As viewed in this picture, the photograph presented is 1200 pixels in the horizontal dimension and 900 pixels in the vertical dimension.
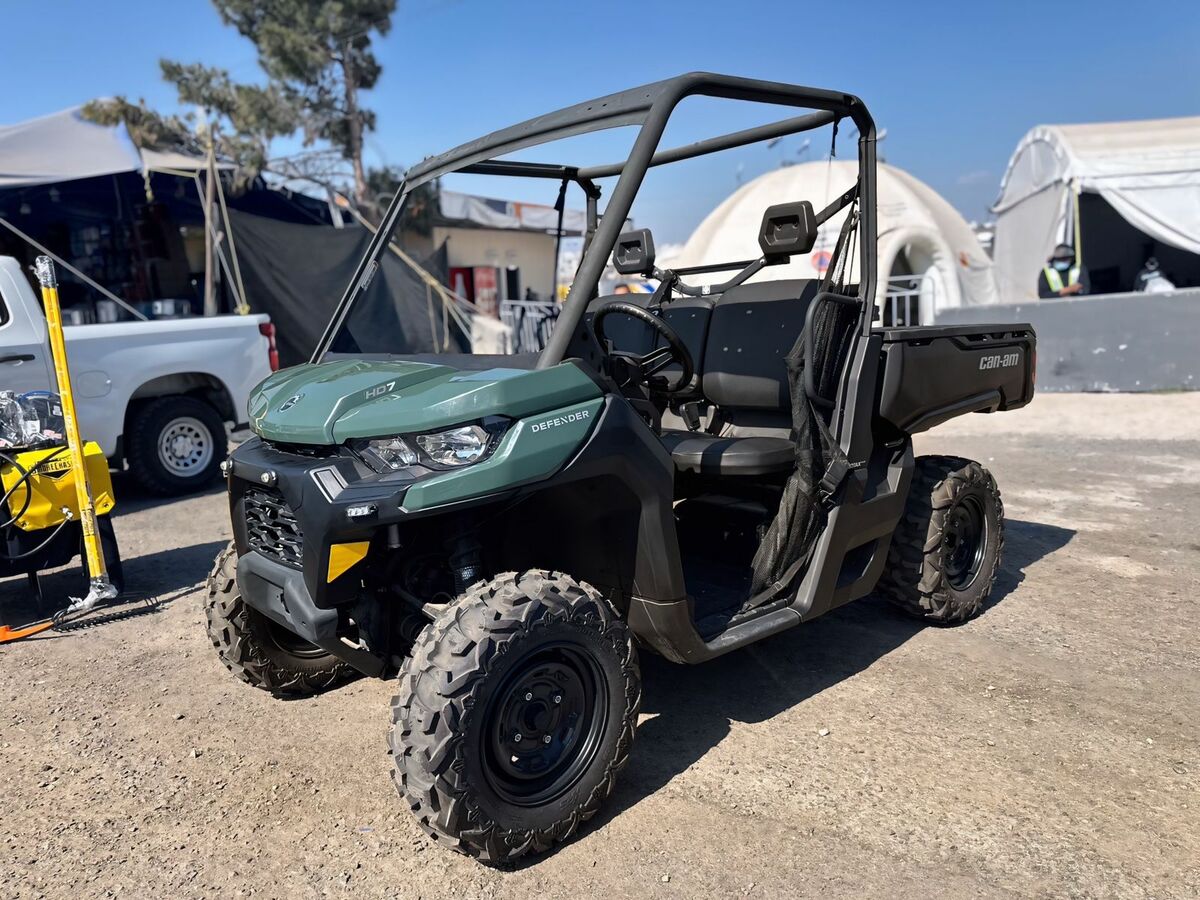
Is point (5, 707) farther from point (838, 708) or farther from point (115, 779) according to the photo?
point (838, 708)

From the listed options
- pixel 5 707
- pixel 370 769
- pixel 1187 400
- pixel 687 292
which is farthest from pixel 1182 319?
pixel 5 707

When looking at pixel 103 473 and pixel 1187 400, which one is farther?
pixel 1187 400

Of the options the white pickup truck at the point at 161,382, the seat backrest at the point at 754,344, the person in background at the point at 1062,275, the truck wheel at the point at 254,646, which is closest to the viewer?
the truck wheel at the point at 254,646

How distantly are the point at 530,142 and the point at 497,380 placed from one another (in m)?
1.17

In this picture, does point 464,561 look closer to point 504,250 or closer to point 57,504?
point 57,504

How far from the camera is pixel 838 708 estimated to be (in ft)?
11.9

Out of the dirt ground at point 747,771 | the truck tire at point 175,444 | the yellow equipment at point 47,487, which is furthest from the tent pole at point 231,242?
the dirt ground at point 747,771

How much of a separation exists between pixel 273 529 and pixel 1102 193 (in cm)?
1694

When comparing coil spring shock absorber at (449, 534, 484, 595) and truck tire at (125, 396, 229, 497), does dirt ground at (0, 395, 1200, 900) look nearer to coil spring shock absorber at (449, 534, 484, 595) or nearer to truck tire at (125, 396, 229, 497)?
coil spring shock absorber at (449, 534, 484, 595)

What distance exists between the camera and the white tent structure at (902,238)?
739 inches

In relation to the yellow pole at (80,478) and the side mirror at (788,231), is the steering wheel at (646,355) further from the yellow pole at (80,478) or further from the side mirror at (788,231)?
the yellow pole at (80,478)

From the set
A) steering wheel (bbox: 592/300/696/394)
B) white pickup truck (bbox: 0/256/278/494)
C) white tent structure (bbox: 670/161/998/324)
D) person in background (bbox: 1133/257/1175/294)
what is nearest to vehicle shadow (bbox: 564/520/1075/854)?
steering wheel (bbox: 592/300/696/394)

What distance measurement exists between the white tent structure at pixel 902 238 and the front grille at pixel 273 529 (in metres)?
15.0

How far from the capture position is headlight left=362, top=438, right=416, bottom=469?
2.69 metres
